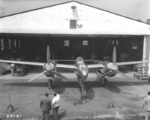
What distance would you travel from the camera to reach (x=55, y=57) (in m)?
32.6

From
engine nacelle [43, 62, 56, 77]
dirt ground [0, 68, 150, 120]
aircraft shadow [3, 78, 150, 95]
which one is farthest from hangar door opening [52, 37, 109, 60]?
engine nacelle [43, 62, 56, 77]

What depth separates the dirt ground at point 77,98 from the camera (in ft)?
41.4

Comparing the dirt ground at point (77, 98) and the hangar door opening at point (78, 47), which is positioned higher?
the hangar door opening at point (78, 47)

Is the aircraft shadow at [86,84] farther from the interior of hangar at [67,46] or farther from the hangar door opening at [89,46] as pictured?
the interior of hangar at [67,46]

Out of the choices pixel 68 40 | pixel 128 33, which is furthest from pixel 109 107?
pixel 68 40

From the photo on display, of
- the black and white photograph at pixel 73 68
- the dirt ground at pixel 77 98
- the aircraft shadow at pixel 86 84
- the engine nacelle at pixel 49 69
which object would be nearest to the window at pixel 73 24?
the black and white photograph at pixel 73 68

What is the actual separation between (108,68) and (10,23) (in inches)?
481

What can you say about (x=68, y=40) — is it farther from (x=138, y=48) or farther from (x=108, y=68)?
(x=108, y=68)

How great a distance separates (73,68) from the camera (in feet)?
57.6

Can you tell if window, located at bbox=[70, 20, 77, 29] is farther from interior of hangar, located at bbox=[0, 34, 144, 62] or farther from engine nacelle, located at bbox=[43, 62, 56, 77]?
interior of hangar, located at bbox=[0, 34, 144, 62]

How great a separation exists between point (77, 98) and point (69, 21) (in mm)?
10228

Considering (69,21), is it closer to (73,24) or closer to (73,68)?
(73,24)

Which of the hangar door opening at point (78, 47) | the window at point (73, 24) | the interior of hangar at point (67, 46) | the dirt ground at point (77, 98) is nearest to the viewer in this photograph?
the dirt ground at point (77, 98)

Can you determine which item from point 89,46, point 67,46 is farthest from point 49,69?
point 89,46
